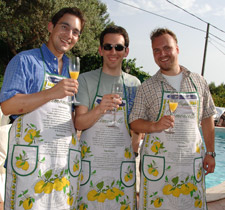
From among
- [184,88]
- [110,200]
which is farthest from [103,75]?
[110,200]

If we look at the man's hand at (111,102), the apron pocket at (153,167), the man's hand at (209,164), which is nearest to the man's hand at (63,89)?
the man's hand at (111,102)

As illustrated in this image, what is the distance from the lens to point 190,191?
2.38 metres

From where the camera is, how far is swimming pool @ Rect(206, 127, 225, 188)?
9.65 metres

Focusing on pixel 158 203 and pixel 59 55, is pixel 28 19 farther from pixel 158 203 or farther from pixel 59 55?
pixel 158 203

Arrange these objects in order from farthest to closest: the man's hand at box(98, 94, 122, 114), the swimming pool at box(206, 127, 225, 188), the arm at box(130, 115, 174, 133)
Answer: the swimming pool at box(206, 127, 225, 188)
the arm at box(130, 115, 174, 133)
the man's hand at box(98, 94, 122, 114)

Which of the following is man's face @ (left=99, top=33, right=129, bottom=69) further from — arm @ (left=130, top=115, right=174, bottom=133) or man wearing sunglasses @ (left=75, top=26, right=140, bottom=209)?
arm @ (left=130, top=115, right=174, bottom=133)

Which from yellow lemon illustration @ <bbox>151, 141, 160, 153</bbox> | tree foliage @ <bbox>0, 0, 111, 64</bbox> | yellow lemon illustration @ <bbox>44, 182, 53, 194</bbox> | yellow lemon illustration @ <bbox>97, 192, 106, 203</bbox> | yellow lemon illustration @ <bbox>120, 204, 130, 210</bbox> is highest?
tree foliage @ <bbox>0, 0, 111, 64</bbox>

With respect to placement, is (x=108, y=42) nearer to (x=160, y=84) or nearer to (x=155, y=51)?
Answer: (x=155, y=51)

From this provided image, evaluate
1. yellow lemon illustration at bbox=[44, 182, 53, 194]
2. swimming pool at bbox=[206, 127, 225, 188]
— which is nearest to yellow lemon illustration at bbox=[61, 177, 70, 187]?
yellow lemon illustration at bbox=[44, 182, 53, 194]

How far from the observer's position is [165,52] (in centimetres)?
259

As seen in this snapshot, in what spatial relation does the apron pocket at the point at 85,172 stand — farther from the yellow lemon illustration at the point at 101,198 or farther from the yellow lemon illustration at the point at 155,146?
the yellow lemon illustration at the point at 155,146

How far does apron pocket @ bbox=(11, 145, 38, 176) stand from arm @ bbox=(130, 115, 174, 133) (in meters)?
0.98

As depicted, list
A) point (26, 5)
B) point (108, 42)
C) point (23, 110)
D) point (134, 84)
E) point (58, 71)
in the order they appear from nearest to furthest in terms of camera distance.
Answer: point (23, 110) < point (58, 71) < point (108, 42) < point (134, 84) < point (26, 5)

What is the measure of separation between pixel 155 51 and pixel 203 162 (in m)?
1.23
